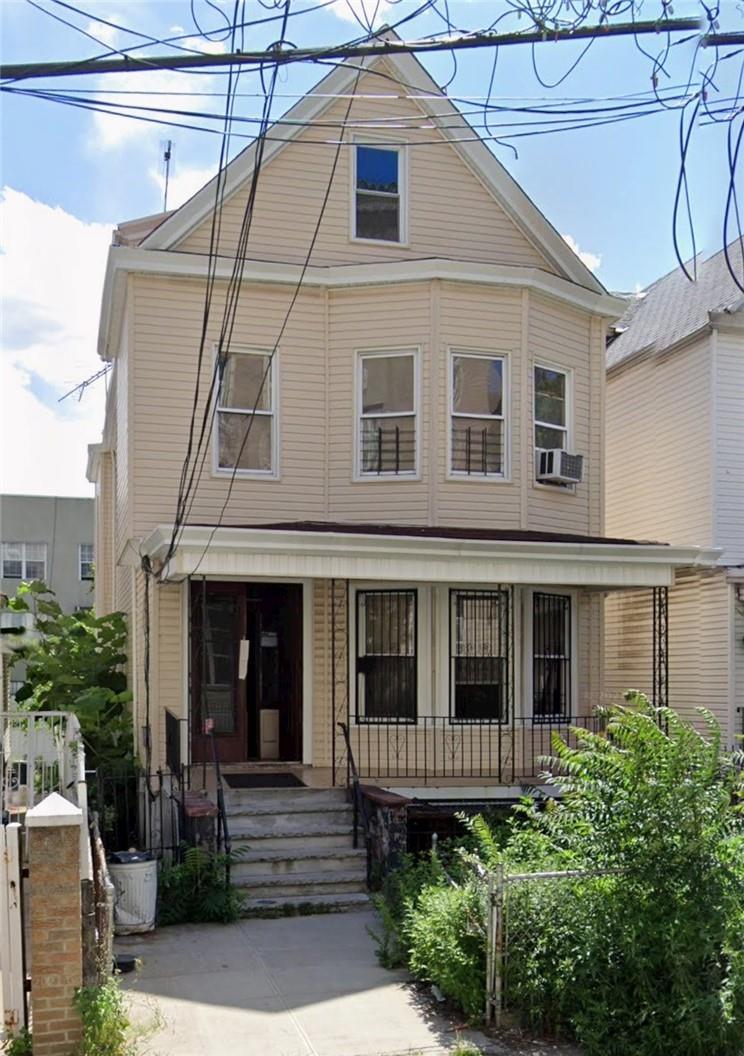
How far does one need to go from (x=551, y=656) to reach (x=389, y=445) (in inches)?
130

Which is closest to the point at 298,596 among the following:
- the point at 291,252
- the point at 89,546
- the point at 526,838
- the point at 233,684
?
the point at 233,684

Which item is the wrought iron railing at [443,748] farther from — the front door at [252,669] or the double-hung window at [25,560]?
the double-hung window at [25,560]

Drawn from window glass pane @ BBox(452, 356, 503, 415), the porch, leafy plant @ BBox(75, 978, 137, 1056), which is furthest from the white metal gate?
window glass pane @ BBox(452, 356, 503, 415)

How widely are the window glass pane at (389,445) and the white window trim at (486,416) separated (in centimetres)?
44

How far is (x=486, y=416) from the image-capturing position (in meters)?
13.0

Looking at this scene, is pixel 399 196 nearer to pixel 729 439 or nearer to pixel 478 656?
pixel 729 439

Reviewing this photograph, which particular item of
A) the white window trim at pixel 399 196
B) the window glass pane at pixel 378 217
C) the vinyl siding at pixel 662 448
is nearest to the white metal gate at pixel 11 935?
the white window trim at pixel 399 196

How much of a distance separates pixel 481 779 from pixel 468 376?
191 inches

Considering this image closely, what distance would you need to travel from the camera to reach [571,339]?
1373 cm

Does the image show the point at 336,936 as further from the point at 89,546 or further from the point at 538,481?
the point at 89,546

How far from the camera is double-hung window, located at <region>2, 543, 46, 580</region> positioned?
41.2 m

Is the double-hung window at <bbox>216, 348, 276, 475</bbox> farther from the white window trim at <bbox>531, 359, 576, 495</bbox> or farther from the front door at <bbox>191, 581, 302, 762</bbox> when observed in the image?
the white window trim at <bbox>531, 359, 576, 495</bbox>

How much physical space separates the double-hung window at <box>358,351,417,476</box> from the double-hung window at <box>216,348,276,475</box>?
43.7 inches

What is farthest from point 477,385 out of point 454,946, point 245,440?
point 454,946
